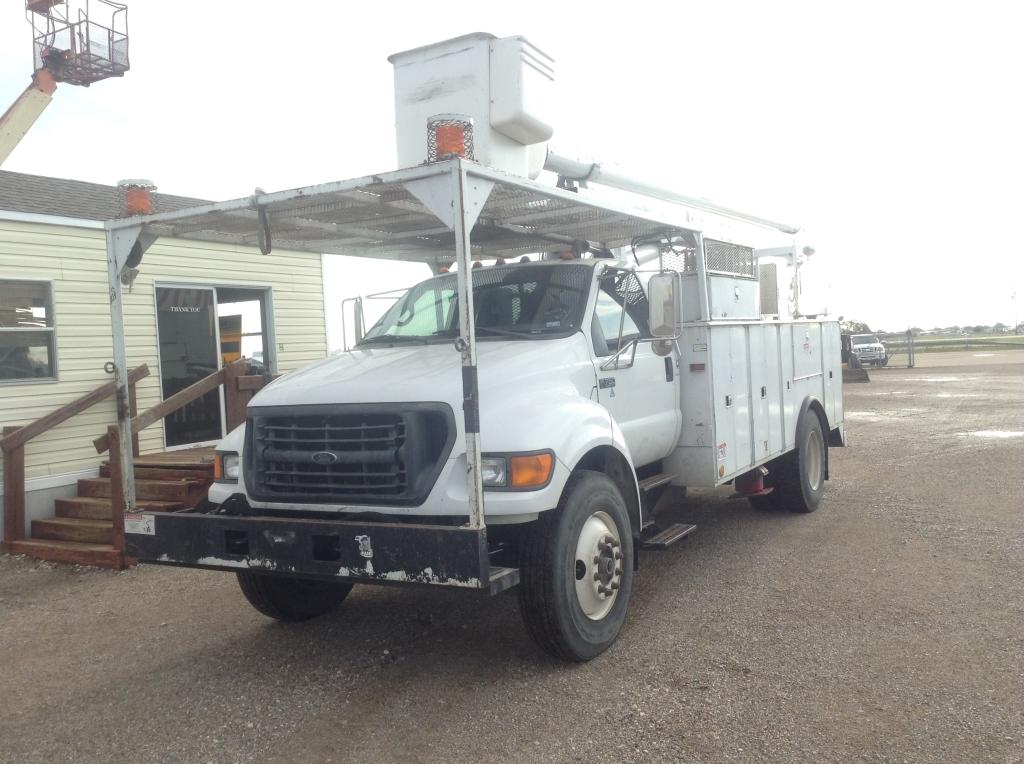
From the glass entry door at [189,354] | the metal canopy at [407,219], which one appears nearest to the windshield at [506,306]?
the metal canopy at [407,219]

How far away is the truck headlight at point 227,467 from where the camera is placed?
496 cm

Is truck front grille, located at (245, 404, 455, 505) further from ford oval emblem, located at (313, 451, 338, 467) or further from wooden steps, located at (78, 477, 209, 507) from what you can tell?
wooden steps, located at (78, 477, 209, 507)

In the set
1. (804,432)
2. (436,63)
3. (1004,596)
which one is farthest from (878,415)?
(436,63)

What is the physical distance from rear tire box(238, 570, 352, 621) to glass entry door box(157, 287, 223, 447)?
5.08 m

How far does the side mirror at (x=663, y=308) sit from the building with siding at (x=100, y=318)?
20.1 feet

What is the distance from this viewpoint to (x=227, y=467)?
16.4 feet

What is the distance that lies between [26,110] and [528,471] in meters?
17.7

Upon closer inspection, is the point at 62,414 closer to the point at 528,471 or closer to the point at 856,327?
the point at 528,471

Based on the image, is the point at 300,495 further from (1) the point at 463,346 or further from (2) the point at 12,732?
(2) the point at 12,732

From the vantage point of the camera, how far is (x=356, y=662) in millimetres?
4883

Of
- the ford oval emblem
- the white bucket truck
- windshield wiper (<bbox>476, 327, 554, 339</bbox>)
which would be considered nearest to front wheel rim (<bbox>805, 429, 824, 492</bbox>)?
the white bucket truck

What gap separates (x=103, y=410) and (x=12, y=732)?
18.9ft

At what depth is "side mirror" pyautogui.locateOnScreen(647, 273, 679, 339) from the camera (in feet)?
17.2

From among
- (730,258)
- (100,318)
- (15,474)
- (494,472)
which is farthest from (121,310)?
(100,318)
